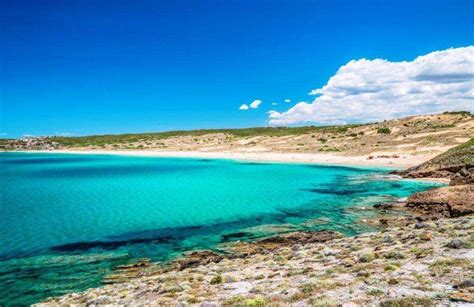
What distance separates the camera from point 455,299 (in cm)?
835

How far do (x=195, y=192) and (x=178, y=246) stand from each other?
21.1 metres

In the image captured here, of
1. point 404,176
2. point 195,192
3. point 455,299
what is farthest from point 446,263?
point 404,176

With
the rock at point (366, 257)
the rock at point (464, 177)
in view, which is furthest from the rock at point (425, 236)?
the rock at point (464, 177)

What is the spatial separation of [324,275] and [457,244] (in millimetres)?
4704

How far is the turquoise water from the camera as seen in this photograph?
16.8 metres

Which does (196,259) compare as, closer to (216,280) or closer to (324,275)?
(216,280)

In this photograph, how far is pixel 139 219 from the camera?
27.3 metres

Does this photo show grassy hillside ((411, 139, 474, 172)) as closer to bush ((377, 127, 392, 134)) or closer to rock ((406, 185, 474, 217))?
rock ((406, 185, 474, 217))

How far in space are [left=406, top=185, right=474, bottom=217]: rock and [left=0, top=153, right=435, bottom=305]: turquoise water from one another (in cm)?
424

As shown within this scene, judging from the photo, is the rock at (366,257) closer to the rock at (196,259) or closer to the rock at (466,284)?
the rock at (466,284)

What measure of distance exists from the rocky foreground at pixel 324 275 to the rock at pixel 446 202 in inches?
243

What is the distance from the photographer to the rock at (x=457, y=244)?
1224 cm

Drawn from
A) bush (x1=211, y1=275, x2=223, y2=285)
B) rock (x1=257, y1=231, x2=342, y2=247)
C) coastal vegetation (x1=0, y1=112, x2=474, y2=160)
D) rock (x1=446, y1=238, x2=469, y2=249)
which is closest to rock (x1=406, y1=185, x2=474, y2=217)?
rock (x1=257, y1=231, x2=342, y2=247)

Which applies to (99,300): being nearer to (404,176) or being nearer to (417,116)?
(404,176)
